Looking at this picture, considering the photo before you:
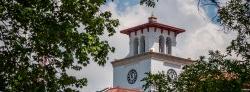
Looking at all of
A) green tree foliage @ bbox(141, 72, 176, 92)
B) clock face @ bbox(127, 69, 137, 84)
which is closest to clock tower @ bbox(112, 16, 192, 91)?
clock face @ bbox(127, 69, 137, 84)

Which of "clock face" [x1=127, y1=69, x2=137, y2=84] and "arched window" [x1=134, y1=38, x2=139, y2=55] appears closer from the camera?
"clock face" [x1=127, y1=69, x2=137, y2=84]

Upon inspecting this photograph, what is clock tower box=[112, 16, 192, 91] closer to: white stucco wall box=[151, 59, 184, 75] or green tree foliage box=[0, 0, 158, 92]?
white stucco wall box=[151, 59, 184, 75]

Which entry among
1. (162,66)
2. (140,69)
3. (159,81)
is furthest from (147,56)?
(159,81)

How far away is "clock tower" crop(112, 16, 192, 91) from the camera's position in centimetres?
8500

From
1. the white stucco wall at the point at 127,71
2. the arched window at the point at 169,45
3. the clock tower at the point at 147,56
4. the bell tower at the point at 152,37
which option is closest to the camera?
the white stucco wall at the point at 127,71

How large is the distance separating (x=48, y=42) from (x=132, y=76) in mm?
64935

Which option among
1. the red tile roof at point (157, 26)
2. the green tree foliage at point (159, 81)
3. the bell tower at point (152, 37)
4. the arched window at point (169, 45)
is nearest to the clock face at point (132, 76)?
the bell tower at point (152, 37)

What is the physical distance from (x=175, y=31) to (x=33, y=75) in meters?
65.7

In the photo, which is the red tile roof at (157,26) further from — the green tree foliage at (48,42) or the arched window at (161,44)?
the green tree foliage at (48,42)

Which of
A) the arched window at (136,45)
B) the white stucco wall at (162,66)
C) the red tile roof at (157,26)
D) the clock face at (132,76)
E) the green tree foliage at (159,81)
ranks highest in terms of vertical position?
the red tile roof at (157,26)

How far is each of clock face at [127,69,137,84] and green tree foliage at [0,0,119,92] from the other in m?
62.2

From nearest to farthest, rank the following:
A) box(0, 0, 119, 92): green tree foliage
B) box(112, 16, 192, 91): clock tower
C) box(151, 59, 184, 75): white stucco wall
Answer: box(0, 0, 119, 92): green tree foliage, box(151, 59, 184, 75): white stucco wall, box(112, 16, 192, 91): clock tower

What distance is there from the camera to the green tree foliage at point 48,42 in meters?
22.4

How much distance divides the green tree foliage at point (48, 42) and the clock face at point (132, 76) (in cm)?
6225
